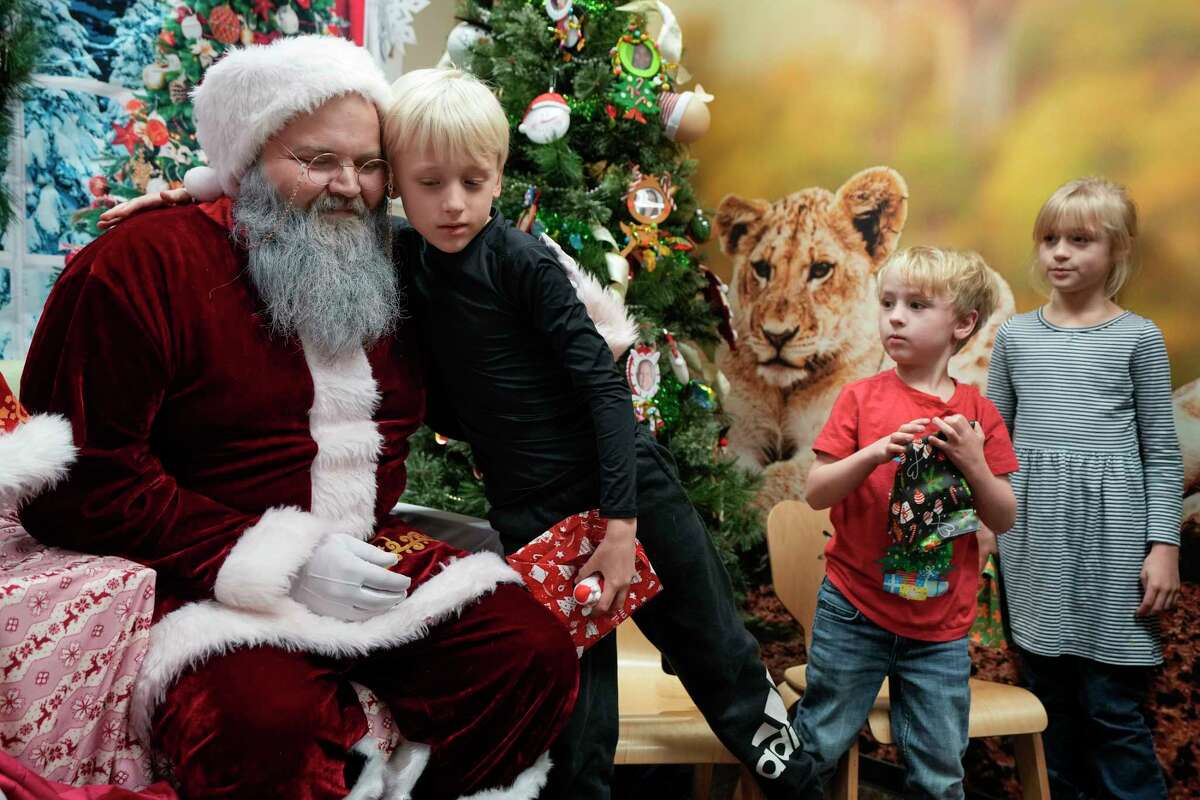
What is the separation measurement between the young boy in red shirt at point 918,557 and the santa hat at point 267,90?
1.24 m

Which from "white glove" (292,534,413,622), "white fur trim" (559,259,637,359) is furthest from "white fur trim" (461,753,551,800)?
"white fur trim" (559,259,637,359)

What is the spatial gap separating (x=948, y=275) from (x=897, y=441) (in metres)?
0.41

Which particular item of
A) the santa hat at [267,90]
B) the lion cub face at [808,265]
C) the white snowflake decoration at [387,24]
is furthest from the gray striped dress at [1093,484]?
the white snowflake decoration at [387,24]

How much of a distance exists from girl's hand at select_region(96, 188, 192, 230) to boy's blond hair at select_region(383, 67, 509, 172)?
454mm

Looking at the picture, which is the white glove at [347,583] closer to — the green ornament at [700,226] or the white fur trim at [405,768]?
the white fur trim at [405,768]

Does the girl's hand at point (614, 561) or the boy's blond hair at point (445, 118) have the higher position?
the boy's blond hair at point (445, 118)

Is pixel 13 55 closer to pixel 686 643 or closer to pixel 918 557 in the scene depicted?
pixel 686 643

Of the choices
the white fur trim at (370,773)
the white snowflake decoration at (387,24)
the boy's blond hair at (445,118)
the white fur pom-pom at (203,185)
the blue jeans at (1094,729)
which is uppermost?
the white snowflake decoration at (387,24)

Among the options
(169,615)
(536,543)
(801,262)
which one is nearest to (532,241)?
(536,543)

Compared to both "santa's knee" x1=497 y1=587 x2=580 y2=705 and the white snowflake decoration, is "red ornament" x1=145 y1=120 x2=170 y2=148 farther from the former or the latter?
"santa's knee" x1=497 y1=587 x2=580 y2=705

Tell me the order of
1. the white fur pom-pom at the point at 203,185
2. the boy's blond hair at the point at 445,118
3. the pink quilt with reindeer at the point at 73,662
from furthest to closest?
the white fur pom-pom at the point at 203,185
the boy's blond hair at the point at 445,118
the pink quilt with reindeer at the point at 73,662

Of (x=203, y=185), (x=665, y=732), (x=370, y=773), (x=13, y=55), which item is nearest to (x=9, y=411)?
(x=203, y=185)

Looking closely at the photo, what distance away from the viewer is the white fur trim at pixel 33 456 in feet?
4.40

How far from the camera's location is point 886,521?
2004 millimetres
